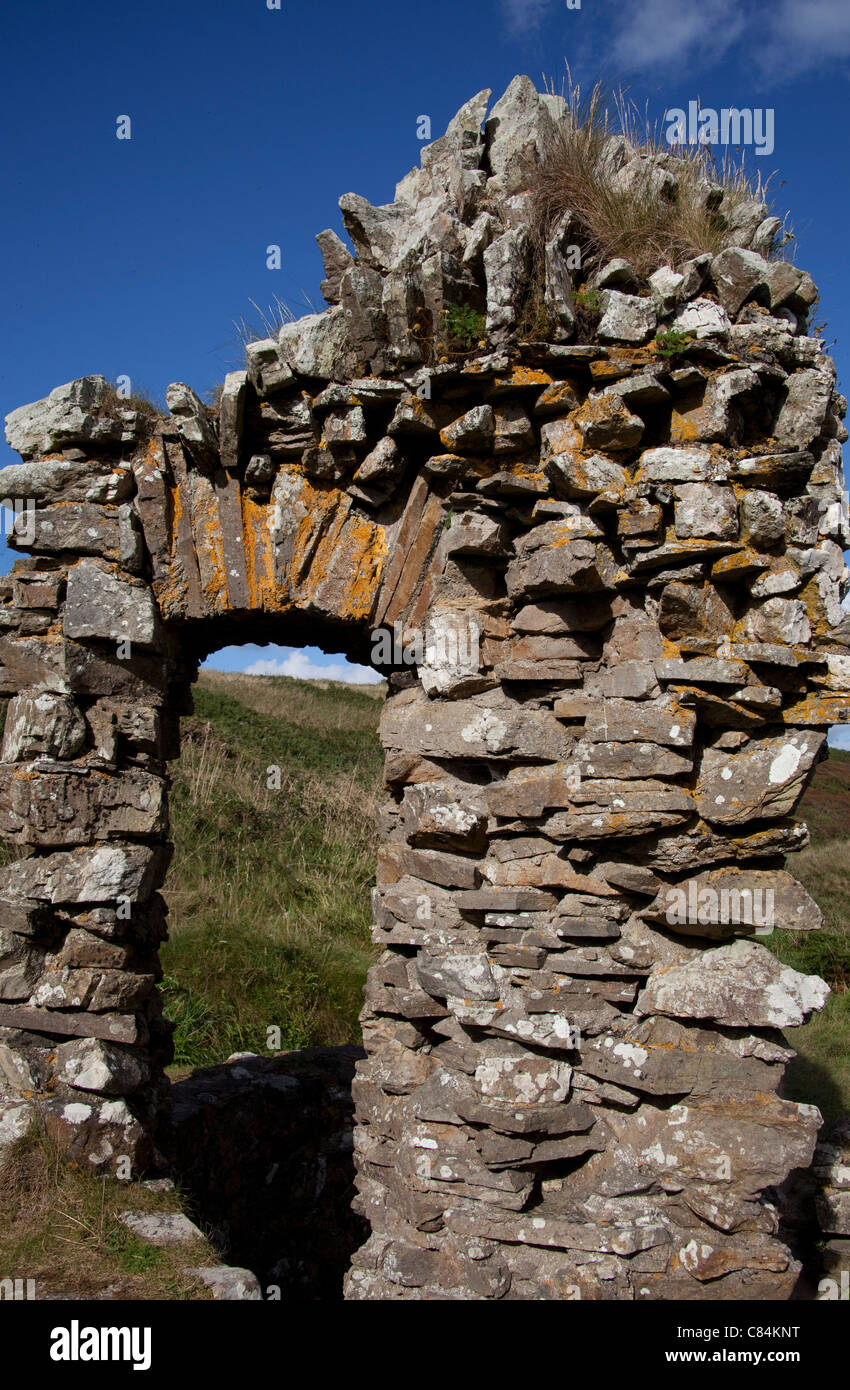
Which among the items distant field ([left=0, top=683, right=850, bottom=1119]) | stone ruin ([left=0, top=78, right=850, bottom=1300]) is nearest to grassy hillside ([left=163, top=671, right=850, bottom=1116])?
distant field ([left=0, top=683, right=850, bottom=1119])

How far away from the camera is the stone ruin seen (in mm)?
3418

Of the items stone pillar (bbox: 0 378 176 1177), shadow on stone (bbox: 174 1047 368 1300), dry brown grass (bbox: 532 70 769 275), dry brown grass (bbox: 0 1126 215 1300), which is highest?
dry brown grass (bbox: 532 70 769 275)

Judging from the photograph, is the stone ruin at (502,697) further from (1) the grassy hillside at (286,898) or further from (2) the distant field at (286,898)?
(1) the grassy hillside at (286,898)

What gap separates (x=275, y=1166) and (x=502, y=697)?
3.56 meters

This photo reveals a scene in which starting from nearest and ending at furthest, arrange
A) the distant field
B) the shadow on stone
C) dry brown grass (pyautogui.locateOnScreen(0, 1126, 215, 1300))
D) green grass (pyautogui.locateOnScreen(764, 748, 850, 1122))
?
dry brown grass (pyautogui.locateOnScreen(0, 1126, 215, 1300)) → the shadow on stone → green grass (pyautogui.locateOnScreen(764, 748, 850, 1122)) → the distant field

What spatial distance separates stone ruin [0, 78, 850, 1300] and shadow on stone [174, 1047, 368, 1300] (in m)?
0.92

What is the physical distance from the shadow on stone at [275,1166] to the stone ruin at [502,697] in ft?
3.00

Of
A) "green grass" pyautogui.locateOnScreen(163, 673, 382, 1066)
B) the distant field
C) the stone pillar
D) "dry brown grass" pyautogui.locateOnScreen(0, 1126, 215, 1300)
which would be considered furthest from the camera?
"green grass" pyautogui.locateOnScreen(163, 673, 382, 1066)

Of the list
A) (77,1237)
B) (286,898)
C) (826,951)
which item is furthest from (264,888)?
(77,1237)

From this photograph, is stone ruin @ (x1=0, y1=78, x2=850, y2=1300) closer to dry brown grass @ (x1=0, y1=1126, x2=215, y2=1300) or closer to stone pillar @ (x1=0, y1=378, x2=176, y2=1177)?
stone pillar @ (x1=0, y1=378, x2=176, y2=1177)

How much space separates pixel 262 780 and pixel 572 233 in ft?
29.2

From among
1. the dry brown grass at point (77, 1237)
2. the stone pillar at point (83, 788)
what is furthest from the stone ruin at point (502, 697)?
the dry brown grass at point (77, 1237)

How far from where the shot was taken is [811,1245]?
4160 millimetres

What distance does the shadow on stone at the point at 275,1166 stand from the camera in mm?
5277
